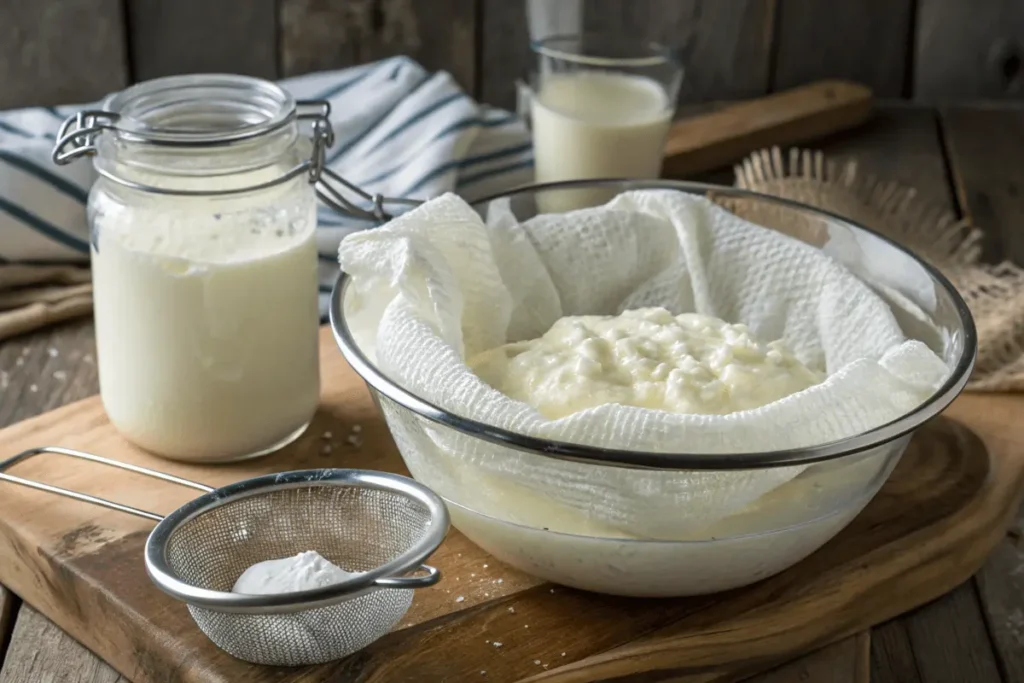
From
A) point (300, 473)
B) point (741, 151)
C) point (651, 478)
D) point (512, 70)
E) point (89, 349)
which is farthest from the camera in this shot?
point (512, 70)

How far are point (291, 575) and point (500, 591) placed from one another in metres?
0.17

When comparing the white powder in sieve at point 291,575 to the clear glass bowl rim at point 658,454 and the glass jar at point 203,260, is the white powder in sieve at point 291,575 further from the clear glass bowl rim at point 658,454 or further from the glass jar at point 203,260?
the glass jar at point 203,260

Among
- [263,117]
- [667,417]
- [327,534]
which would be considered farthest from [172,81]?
[667,417]

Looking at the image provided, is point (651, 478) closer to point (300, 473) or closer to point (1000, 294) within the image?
point (300, 473)

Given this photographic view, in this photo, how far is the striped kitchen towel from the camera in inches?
54.6

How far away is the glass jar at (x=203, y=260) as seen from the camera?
3.12 feet

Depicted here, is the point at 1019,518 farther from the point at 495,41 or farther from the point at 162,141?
the point at 495,41

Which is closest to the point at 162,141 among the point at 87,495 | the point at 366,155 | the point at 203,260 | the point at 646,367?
the point at 203,260

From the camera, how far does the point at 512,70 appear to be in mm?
2102

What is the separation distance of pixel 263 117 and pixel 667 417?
412 mm

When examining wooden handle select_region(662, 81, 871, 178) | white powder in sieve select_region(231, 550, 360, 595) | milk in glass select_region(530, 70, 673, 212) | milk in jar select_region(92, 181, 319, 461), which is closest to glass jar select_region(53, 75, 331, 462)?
milk in jar select_region(92, 181, 319, 461)

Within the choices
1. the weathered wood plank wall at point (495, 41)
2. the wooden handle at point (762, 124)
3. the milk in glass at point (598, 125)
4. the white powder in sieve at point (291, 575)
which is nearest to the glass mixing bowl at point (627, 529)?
the white powder in sieve at point (291, 575)

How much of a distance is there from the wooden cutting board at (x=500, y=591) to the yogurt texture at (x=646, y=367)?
0.13 m

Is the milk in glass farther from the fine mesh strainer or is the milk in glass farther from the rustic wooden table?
the fine mesh strainer
